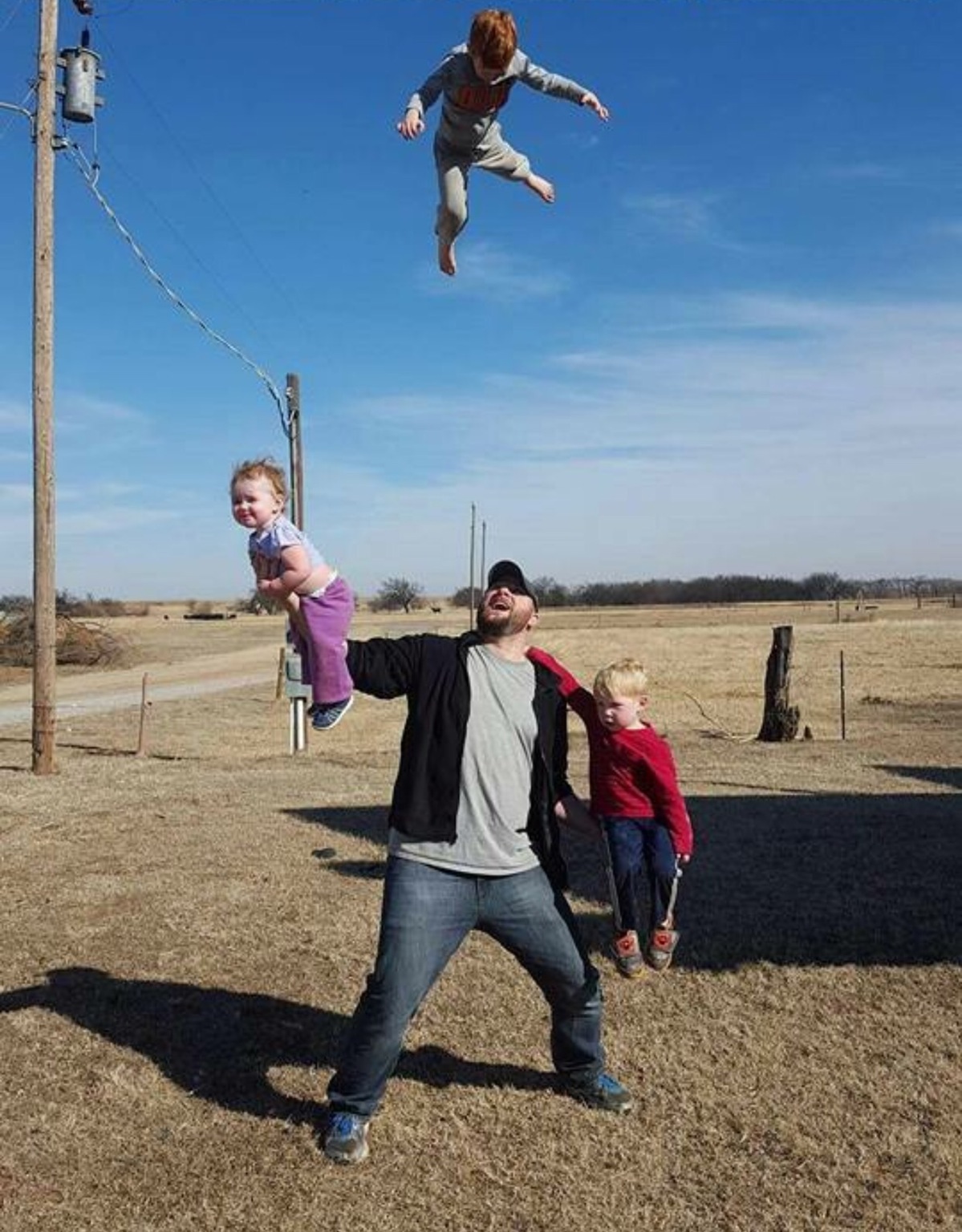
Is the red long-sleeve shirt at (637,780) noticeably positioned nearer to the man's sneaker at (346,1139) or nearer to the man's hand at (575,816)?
the man's hand at (575,816)

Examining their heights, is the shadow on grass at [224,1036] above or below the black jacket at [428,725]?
below

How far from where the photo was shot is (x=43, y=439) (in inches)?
507

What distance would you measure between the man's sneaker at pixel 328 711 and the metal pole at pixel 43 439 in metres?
10.6

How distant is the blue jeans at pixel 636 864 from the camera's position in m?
5.83

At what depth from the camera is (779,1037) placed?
4996mm

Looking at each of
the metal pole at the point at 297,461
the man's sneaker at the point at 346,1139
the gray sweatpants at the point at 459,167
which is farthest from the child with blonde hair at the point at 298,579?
the metal pole at the point at 297,461

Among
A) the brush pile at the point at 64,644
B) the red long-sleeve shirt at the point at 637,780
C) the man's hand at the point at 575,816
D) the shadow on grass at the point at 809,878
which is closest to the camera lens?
the man's hand at the point at 575,816

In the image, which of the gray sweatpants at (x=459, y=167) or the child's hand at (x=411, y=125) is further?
the gray sweatpants at (x=459, y=167)

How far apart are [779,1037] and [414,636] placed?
2.57 meters

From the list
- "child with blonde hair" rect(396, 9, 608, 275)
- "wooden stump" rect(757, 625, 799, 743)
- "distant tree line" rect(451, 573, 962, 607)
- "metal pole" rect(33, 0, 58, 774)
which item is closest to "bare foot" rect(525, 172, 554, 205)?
"child with blonde hair" rect(396, 9, 608, 275)

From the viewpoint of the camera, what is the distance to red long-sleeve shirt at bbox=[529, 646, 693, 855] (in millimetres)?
5781

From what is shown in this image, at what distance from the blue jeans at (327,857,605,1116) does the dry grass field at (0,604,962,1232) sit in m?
0.37

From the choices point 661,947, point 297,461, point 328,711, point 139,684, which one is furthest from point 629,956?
point 139,684

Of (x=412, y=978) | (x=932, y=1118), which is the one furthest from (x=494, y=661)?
(x=932, y=1118)
